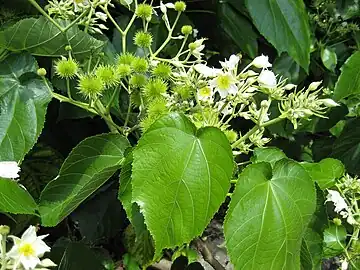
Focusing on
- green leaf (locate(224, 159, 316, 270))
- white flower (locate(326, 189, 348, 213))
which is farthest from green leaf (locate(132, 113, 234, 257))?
white flower (locate(326, 189, 348, 213))

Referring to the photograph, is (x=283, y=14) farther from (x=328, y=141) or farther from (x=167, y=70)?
(x=328, y=141)

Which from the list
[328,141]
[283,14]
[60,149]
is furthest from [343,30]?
[60,149]

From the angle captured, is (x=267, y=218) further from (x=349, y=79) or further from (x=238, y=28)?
(x=238, y=28)

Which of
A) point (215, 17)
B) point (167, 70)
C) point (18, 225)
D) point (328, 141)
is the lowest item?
point (328, 141)

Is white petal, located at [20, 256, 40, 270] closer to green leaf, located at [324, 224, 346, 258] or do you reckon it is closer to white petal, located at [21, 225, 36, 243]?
white petal, located at [21, 225, 36, 243]

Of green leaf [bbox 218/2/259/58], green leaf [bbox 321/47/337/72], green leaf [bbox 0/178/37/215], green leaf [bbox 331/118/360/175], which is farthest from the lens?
green leaf [bbox 321/47/337/72]
